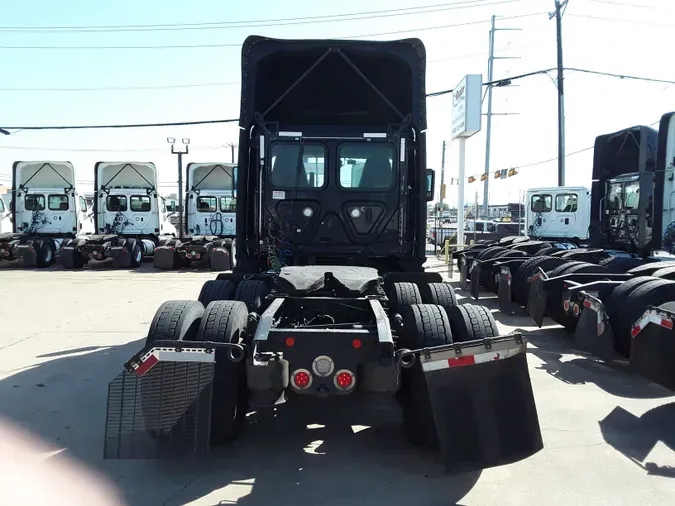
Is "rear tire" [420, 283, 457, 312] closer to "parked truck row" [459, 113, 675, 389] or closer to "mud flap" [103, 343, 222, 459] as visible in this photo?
"parked truck row" [459, 113, 675, 389]

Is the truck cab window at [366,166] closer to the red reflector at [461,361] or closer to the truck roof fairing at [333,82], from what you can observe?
the truck roof fairing at [333,82]

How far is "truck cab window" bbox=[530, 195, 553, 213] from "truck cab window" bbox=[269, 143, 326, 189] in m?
13.4

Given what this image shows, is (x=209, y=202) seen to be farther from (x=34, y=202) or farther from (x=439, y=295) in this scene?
(x=439, y=295)

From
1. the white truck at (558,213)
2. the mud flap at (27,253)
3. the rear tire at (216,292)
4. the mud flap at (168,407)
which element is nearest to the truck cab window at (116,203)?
the mud flap at (27,253)

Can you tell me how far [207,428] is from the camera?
12.0ft

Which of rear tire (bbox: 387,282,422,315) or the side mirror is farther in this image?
the side mirror

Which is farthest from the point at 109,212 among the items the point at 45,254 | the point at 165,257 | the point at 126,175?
the point at 165,257

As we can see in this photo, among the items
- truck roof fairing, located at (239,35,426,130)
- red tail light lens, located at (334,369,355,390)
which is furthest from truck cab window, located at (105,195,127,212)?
red tail light lens, located at (334,369,355,390)

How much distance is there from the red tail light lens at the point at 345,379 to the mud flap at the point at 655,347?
301 cm

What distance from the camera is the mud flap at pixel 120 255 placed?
782 inches

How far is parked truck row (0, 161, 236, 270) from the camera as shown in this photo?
20.4 meters

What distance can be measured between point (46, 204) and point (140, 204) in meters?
3.49

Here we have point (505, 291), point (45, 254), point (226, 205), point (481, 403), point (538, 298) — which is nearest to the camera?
point (481, 403)

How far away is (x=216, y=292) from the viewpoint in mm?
5586
